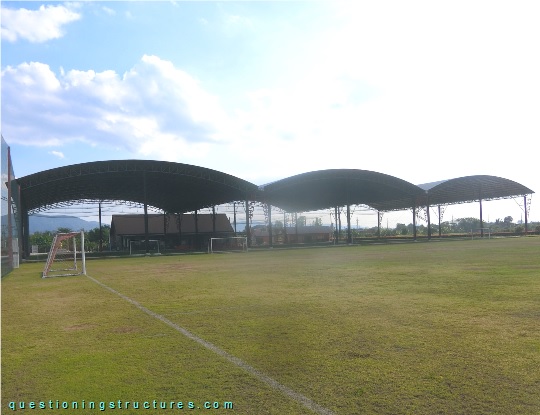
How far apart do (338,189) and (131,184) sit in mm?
30892

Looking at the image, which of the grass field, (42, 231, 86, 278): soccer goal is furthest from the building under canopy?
the grass field

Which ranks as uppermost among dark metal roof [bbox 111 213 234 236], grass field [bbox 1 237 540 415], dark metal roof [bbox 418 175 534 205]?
dark metal roof [bbox 418 175 534 205]

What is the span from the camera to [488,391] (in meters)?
5.80

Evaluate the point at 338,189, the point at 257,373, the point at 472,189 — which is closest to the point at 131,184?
the point at 338,189

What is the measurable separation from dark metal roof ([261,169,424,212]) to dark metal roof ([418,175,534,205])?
3.54 meters

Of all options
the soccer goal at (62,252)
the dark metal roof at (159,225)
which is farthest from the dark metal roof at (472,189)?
the soccer goal at (62,252)

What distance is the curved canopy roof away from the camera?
50750mm

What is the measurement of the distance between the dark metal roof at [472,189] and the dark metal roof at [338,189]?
3537mm

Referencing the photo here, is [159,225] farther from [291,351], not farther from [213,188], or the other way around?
[291,351]

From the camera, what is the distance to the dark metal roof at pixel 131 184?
49312 millimetres

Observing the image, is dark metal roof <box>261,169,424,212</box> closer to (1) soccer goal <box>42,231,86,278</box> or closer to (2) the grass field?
(1) soccer goal <box>42,231,86,278</box>

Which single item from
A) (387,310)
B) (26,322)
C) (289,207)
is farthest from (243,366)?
(289,207)

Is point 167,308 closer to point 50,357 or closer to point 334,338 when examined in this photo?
point 50,357

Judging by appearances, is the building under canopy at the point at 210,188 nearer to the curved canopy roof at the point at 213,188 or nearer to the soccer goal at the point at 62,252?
the curved canopy roof at the point at 213,188
